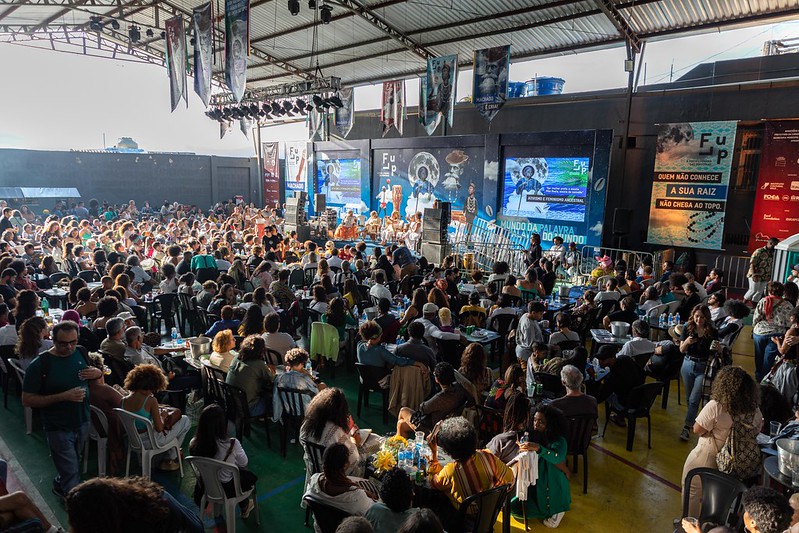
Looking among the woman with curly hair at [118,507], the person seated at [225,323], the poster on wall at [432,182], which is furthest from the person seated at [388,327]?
the poster on wall at [432,182]

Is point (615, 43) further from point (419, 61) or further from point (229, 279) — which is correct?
point (229, 279)

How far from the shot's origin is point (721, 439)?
3588 millimetres

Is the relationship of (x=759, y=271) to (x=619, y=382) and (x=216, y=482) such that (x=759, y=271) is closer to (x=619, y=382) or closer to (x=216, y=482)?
(x=619, y=382)

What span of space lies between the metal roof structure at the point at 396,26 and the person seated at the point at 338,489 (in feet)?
44.0

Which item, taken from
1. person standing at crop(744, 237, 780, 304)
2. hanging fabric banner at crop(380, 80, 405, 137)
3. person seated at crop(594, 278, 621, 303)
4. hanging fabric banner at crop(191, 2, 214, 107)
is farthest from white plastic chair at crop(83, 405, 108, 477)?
hanging fabric banner at crop(380, 80, 405, 137)

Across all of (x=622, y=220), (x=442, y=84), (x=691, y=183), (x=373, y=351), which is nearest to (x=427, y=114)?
(x=442, y=84)

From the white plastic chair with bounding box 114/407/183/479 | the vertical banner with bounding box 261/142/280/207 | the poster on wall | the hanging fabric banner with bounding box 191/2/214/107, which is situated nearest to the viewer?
the white plastic chair with bounding box 114/407/183/479

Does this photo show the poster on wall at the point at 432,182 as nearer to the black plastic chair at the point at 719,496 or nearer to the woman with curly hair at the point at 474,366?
the woman with curly hair at the point at 474,366

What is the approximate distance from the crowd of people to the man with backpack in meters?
0.01

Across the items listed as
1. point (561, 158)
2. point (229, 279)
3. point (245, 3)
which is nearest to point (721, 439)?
point (229, 279)

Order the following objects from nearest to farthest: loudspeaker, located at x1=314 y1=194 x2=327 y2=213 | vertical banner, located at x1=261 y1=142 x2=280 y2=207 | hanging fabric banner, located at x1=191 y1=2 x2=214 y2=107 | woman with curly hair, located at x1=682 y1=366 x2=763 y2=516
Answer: woman with curly hair, located at x1=682 y1=366 x2=763 y2=516
hanging fabric banner, located at x1=191 y1=2 x2=214 y2=107
loudspeaker, located at x1=314 y1=194 x2=327 y2=213
vertical banner, located at x1=261 y1=142 x2=280 y2=207

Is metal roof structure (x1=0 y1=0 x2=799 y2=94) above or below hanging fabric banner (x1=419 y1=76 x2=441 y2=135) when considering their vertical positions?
above

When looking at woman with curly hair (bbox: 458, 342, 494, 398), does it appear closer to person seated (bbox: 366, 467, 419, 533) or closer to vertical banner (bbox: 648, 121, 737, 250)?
person seated (bbox: 366, 467, 419, 533)

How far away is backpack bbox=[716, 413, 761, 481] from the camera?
11.6 ft
